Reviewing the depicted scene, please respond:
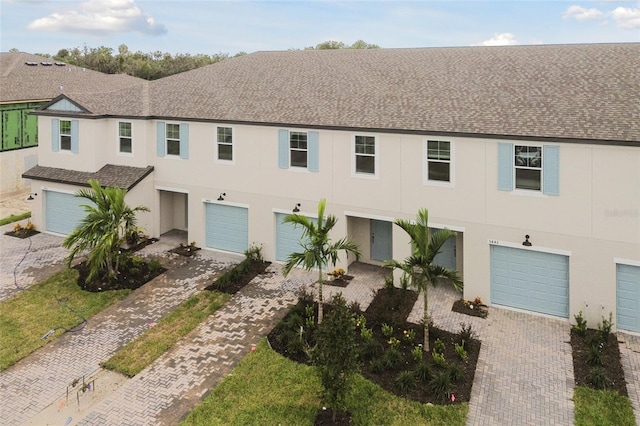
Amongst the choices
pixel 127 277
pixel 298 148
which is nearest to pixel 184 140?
pixel 298 148

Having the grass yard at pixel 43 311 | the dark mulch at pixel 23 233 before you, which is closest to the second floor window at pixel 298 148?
the grass yard at pixel 43 311

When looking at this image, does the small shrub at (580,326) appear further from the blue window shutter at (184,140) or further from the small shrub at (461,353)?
the blue window shutter at (184,140)

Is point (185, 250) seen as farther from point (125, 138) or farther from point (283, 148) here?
point (283, 148)

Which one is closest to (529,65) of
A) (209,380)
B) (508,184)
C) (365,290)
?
(508,184)

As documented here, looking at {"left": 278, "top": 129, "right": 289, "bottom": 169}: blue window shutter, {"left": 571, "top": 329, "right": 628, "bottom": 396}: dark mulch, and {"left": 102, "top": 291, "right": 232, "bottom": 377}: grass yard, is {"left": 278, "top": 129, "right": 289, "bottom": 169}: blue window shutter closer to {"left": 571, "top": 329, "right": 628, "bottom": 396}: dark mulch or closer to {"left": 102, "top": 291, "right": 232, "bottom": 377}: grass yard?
{"left": 102, "top": 291, "right": 232, "bottom": 377}: grass yard

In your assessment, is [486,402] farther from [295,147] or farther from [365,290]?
[295,147]

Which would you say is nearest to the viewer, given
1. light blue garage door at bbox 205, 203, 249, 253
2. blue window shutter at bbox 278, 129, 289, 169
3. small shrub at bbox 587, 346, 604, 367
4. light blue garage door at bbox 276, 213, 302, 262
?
small shrub at bbox 587, 346, 604, 367

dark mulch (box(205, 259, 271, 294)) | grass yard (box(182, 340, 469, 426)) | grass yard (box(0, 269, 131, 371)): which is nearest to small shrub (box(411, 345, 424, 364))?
grass yard (box(182, 340, 469, 426))
